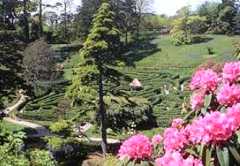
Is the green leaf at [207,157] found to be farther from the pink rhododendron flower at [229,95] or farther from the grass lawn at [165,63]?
the grass lawn at [165,63]

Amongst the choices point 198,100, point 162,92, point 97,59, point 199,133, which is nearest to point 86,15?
point 162,92

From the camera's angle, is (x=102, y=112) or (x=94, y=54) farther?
(x=102, y=112)

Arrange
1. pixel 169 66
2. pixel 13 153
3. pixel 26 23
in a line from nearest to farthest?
pixel 13 153 → pixel 169 66 → pixel 26 23

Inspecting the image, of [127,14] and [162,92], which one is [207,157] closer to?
[162,92]

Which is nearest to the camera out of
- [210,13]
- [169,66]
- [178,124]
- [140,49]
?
A: [178,124]

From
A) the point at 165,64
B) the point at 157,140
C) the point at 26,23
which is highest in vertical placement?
the point at 157,140

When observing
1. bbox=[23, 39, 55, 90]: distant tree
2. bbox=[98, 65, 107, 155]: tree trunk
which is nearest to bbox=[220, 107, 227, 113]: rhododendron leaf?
bbox=[98, 65, 107, 155]: tree trunk

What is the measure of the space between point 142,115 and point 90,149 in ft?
26.7

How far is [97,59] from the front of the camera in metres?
27.5

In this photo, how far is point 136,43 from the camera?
66125 mm

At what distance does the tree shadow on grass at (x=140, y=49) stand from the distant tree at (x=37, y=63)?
14236 millimetres

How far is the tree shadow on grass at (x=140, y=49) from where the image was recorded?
60.8 metres

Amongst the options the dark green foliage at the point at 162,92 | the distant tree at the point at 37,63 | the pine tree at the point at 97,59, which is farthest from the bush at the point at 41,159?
the distant tree at the point at 37,63

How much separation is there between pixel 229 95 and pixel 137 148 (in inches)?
26.5
